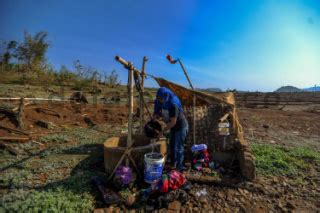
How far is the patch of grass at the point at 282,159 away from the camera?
12.0 ft

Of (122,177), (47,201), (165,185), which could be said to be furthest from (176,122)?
(47,201)

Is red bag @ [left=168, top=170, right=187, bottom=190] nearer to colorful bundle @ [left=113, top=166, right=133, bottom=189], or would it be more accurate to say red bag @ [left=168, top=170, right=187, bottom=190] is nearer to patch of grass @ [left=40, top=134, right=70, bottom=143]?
colorful bundle @ [left=113, top=166, right=133, bottom=189]

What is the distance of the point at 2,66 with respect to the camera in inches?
632

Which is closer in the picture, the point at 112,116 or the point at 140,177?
the point at 140,177

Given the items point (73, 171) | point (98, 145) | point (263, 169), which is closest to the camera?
point (73, 171)

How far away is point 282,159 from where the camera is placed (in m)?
4.05

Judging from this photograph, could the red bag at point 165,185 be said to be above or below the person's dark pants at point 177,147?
below

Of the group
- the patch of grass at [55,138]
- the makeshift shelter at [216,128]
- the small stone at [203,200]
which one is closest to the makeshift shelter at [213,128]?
the makeshift shelter at [216,128]

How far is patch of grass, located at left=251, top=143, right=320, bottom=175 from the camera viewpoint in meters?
3.65

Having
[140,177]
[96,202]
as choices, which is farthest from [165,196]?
[96,202]

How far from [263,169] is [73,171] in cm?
352

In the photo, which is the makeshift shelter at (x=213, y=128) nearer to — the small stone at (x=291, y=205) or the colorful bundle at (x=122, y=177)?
the colorful bundle at (x=122, y=177)

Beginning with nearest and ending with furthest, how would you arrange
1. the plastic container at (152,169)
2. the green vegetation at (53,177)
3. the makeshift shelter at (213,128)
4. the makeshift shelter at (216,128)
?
1. the green vegetation at (53,177)
2. the plastic container at (152,169)
3. the makeshift shelter at (213,128)
4. the makeshift shelter at (216,128)

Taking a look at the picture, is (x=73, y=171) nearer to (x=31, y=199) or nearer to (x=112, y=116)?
(x=31, y=199)
